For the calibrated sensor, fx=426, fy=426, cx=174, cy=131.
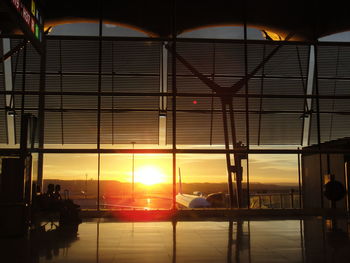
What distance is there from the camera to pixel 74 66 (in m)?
13.9

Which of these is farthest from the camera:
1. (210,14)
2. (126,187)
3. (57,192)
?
(210,14)

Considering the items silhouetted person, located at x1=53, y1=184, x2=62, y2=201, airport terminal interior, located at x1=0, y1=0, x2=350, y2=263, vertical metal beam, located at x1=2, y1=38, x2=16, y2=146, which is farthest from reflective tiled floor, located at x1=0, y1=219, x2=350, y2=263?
vertical metal beam, located at x1=2, y1=38, x2=16, y2=146

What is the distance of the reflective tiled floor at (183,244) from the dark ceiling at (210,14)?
6.52 metres

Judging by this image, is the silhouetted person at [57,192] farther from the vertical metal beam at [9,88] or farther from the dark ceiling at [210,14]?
the dark ceiling at [210,14]

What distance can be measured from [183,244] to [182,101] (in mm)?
7111

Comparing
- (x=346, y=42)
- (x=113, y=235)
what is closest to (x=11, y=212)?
(x=113, y=235)

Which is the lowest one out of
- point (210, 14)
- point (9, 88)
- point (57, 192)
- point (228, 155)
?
point (57, 192)

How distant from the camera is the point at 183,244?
704 cm

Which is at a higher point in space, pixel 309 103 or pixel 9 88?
pixel 9 88

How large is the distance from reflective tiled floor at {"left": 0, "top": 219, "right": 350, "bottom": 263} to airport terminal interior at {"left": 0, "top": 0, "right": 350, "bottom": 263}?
2133 millimetres

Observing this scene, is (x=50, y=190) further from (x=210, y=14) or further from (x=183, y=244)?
(x=210, y=14)

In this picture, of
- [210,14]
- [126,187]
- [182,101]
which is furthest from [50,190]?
[210,14]

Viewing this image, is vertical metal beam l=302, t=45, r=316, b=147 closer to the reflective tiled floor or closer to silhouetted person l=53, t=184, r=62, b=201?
the reflective tiled floor

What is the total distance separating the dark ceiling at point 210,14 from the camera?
43.6ft
